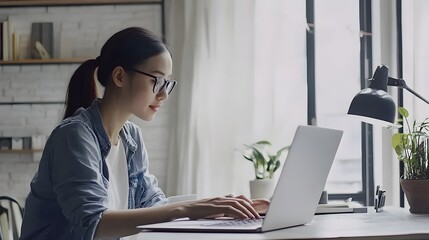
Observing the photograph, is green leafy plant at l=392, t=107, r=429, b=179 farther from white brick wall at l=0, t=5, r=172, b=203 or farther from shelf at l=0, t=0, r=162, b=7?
shelf at l=0, t=0, r=162, b=7

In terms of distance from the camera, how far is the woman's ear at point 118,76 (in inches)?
85.8

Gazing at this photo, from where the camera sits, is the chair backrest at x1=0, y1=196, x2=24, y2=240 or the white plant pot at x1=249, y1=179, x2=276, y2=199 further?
the white plant pot at x1=249, y1=179, x2=276, y2=199

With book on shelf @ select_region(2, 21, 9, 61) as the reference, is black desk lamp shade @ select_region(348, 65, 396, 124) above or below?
below

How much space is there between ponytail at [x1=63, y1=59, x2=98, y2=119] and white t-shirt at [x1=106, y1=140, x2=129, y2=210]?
0.16m

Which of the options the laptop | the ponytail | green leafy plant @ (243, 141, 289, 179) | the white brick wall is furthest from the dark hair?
the white brick wall

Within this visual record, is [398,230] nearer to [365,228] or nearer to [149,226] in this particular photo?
[365,228]

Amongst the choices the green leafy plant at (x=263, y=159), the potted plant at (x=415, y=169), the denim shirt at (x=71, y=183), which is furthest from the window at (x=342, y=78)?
the denim shirt at (x=71, y=183)

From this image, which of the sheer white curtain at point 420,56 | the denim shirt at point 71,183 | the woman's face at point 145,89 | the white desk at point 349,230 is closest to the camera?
the white desk at point 349,230

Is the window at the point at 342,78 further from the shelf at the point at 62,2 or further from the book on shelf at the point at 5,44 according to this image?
the book on shelf at the point at 5,44

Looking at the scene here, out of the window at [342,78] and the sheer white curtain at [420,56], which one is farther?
the window at [342,78]

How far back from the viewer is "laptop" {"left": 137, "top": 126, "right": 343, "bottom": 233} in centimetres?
168

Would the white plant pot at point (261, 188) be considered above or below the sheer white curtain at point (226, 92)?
below

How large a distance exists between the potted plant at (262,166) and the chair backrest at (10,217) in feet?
4.03

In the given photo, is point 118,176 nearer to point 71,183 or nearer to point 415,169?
point 71,183
